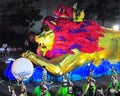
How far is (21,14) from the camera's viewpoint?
17.0 metres

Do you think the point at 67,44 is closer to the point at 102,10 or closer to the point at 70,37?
the point at 70,37

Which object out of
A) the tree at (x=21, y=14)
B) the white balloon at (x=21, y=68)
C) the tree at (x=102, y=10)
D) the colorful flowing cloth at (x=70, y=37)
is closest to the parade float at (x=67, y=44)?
the colorful flowing cloth at (x=70, y=37)

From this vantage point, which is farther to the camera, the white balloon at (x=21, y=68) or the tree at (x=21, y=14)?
the tree at (x=21, y=14)

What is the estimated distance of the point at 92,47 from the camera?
9359 millimetres

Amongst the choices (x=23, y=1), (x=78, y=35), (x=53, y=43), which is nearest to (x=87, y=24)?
(x=78, y=35)

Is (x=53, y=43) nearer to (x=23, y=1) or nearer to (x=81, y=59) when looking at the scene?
(x=81, y=59)

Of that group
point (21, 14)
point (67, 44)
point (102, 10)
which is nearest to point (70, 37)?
point (67, 44)

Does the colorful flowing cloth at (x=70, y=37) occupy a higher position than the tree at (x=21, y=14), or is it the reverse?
the tree at (x=21, y=14)

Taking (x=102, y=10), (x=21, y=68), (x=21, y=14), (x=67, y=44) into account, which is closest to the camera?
(x=21, y=68)

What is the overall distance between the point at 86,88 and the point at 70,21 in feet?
5.61

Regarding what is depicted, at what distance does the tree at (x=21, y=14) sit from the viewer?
16906 millimetres

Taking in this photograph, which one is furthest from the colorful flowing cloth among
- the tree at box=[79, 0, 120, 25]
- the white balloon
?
the tree at box=[79, 0, 120, 25]

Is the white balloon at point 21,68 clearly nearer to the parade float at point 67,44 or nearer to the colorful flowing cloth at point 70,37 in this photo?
the parade float at point 67,44

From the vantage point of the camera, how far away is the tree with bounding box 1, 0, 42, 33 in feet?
55.5
